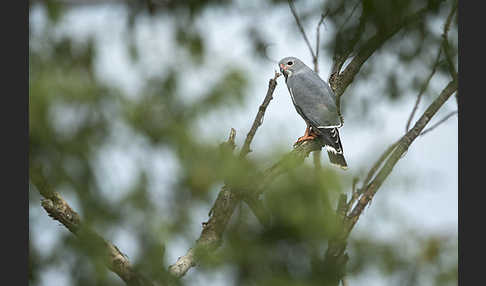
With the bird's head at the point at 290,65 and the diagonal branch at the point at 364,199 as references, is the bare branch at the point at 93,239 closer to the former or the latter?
the diagonal branch at the point at 364,199

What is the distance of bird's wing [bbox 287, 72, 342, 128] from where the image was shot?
225 centimetres

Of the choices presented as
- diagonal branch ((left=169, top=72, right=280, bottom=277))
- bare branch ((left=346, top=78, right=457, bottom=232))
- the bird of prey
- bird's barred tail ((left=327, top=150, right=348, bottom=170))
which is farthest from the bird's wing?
diagonal branch ((left=169, top=72, right=280, bottom=277))

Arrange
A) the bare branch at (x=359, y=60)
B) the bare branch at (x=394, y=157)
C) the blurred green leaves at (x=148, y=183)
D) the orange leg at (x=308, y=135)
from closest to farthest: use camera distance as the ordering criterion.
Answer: the blurred green leaves at (x=148, y=183)
the bare branch at (x=394, y=157)
the bare branch at (x=359, y=60)
the orange leg at (x=308, y=135)

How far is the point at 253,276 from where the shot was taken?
162 centimetres

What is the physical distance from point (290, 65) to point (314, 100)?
0.25m

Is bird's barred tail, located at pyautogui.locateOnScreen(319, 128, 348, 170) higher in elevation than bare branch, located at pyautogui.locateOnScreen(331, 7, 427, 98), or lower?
→ lower

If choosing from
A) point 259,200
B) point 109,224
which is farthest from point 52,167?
point 259,200

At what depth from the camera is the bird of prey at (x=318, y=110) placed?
2258 millimetres

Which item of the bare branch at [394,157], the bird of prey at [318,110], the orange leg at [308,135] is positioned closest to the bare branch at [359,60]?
the bird of prey at [318,110]

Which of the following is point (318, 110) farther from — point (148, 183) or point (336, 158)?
point (148, 183)

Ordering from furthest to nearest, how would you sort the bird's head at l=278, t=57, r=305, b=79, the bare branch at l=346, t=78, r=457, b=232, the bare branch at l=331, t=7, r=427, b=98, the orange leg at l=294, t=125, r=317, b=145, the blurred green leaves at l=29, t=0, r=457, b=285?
the bird's head at l=278, t=57, r=305, b=79
the orange leg at l=294, t=125, r=317, b=145
the bare branch at l=331, t=7, r=427, b=98
the bare branch at l=346, t=78, r=457, b=232
the blurred green leaves at l=29, t=0, r=457, b=285

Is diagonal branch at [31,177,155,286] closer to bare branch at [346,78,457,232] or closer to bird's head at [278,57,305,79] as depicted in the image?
bare branch at [346,78,457,232]

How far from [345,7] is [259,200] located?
1087mm

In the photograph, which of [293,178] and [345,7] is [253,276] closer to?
[293,178]
